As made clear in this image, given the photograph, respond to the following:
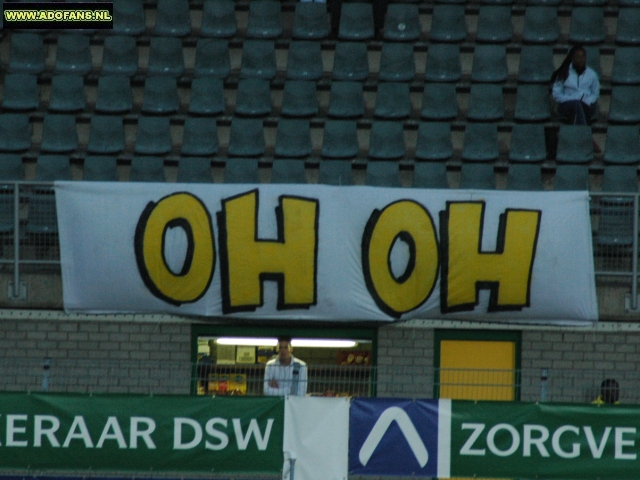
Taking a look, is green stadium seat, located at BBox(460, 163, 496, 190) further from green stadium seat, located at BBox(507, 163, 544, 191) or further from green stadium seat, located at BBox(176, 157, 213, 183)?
green stadium seat, located at BBox(176, 157, 213, 183)

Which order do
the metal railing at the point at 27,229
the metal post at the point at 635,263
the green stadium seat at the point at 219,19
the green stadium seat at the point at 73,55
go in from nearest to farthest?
the metal post at the point at 635,263 < the metal railing at the point at 27,229 < the green stadium seat at the point at 73,55 < the green stadium seat at the point at 219,19

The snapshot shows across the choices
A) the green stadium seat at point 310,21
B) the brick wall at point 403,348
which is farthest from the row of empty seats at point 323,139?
the brick wall at point 403,348

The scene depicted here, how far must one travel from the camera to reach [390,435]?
11.2m

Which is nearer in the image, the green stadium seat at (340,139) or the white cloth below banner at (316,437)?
the white cloth below banner at (316,437)

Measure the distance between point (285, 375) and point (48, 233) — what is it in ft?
10.7

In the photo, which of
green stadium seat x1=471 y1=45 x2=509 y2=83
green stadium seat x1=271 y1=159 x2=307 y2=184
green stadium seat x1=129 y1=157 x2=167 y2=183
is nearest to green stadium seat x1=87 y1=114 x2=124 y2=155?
green stadium seat x1=129 y1=157 x2=167 y2=183

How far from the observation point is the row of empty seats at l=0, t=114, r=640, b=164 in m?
14.4

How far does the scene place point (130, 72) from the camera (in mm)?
15273

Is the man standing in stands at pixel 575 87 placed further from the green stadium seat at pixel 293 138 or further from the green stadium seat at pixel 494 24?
the green stadium seat at pixel 293 138

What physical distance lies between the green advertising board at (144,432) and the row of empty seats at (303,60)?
536 centimetres

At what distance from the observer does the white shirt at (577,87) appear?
14.6 meters

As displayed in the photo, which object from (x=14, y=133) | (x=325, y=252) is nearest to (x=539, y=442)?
(x=325, y=252)

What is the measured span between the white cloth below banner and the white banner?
4.97ft

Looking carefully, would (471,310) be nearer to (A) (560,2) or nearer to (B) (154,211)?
(B) (154,211)
